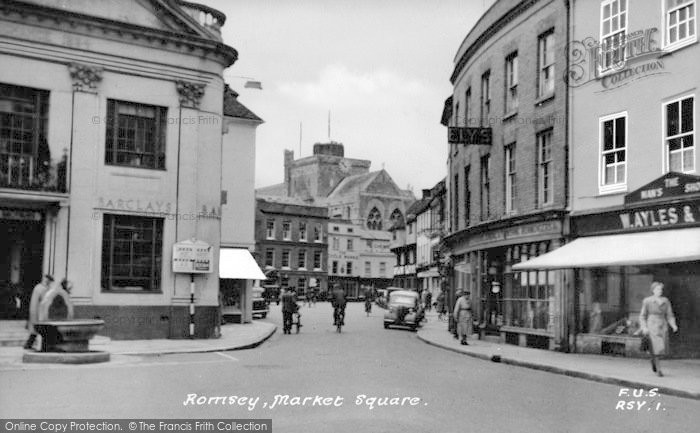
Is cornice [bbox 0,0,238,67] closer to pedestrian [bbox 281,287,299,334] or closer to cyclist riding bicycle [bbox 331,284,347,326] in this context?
pedestrian [bbox 281,287,299,334]

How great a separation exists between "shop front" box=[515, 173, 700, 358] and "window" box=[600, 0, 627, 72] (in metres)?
3.50

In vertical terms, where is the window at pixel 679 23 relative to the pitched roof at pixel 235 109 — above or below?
below

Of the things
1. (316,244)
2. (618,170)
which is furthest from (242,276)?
(316,244)

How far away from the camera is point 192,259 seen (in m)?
24.3

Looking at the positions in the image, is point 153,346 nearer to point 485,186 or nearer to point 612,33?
point 485,186

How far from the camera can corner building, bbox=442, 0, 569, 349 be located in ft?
72.7

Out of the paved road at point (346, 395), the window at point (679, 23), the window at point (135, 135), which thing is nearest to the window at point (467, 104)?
the window at point (135, 135)

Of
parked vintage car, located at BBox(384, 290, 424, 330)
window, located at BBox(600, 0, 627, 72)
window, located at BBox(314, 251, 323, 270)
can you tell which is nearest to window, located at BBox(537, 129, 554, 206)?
window, located at BBox(600, 0, 627, 72)

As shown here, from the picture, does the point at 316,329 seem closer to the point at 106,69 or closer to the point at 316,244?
the point at 106,69

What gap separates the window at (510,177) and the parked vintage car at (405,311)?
10.5 metres

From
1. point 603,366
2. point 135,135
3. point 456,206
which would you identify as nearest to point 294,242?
point 456,206

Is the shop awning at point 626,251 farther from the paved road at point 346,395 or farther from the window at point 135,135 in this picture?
the window at point 135,135

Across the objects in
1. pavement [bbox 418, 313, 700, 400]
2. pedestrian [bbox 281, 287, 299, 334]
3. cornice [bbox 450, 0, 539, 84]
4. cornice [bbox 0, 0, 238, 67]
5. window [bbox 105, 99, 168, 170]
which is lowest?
pavement [bbox 418, 313, 700, 400]

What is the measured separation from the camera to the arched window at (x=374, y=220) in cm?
10975
